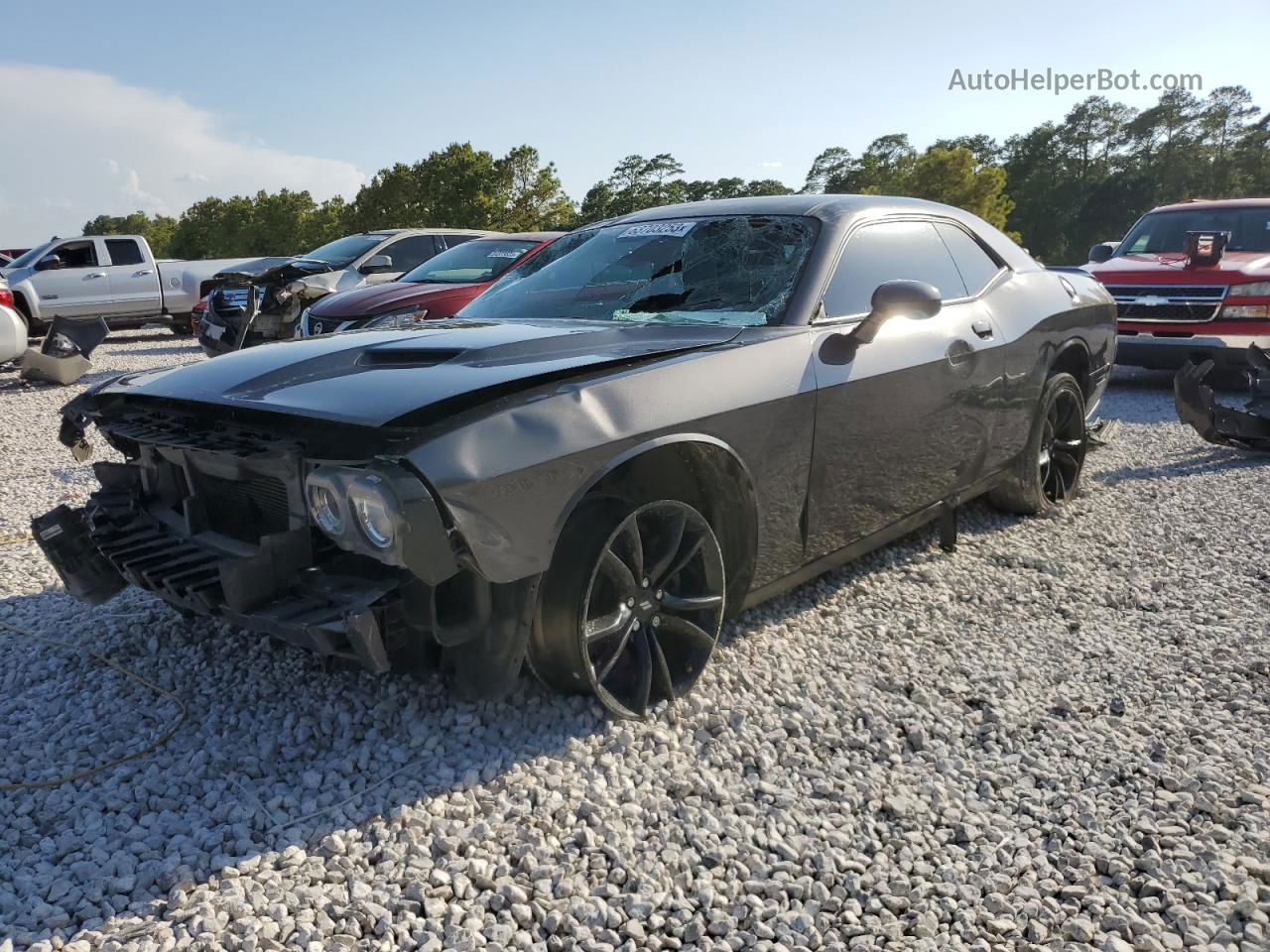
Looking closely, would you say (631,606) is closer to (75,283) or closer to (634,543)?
(634,543)

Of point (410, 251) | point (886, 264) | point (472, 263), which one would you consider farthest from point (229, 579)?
point (410, 251)

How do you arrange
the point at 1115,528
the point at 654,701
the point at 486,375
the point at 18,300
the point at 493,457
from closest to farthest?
the point at 493,457 → the point at 486,375 → the point at 654,701 → the point at 1115,528 → the point at 18,300

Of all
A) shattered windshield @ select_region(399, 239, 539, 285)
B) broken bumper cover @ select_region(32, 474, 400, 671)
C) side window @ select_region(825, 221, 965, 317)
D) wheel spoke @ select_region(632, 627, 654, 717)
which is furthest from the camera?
shattered windshield @ select_region(399, 239, 539, 285)

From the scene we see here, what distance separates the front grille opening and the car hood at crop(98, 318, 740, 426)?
0.81 feet

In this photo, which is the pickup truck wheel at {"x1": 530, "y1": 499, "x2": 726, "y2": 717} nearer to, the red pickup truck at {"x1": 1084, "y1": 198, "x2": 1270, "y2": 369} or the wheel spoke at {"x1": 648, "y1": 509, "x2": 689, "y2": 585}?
the wheel spoke at {"x1": 648, "y1": 509, "x2": 689, "y2": 585}

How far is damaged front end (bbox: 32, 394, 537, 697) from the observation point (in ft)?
7.43

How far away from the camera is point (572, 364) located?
2641 mm

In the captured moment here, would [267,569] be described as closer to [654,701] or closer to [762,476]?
[654,701]

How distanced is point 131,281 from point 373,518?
50.5ft

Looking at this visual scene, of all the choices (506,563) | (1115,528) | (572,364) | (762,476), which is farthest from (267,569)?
(1115,528)

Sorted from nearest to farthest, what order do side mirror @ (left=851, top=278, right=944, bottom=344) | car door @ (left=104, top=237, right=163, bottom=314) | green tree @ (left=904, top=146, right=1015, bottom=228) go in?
side mirror @ (left=851, top=278, right=944, bottom=344) → car door @ (left=104, top=237, right=163, bottom=314) → green tree @ (left=904, top=146, right=1015, bottom=228)

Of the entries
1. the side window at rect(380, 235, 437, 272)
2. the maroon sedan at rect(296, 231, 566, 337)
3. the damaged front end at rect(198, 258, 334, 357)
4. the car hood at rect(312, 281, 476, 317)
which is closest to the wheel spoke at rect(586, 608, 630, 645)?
the maroon sedan at rect(296, 231, 566, 337)

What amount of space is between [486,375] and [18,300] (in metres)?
15.1

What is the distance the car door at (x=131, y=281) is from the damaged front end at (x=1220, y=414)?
14714 mm
